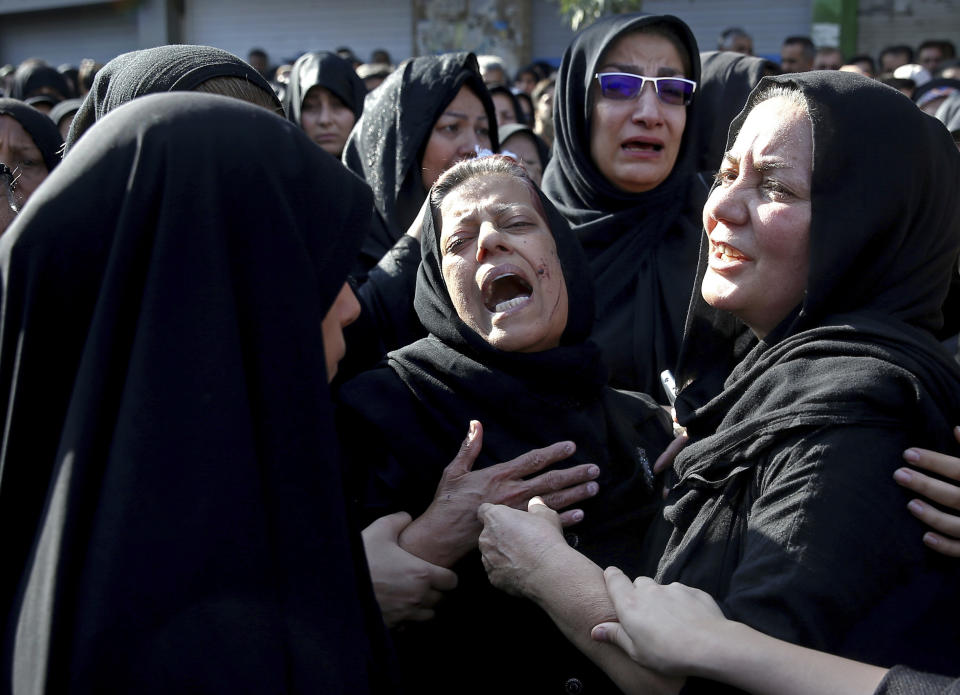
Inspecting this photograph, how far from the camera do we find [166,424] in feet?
4.15

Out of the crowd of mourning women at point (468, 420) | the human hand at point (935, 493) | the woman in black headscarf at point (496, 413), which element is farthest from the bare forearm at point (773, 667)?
the woman in black headscarf at point (496, 413)

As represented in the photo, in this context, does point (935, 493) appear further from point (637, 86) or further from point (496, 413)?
point (637, 86)

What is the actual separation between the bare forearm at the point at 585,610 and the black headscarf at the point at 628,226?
1.35 m

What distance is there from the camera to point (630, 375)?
128 inches

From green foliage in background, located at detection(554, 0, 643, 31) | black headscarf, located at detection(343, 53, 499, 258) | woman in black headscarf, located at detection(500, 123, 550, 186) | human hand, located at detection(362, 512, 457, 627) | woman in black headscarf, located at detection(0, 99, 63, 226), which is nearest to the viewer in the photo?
human hand, located at detection(362, 512, 457, 627)

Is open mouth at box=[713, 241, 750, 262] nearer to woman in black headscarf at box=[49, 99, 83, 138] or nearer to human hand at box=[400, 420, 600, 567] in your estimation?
human hand at box=[400, 420, 600, 567]

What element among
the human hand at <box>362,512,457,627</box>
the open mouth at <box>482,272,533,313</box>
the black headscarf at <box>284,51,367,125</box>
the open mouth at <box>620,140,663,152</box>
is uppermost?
the black headscarf at <box>284,51,367,125</box>

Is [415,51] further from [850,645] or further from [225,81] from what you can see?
[850,645]

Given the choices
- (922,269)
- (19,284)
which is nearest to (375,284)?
(922,269)

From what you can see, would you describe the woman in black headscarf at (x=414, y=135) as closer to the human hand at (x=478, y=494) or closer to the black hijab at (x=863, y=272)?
the human hand at (x=478, y=494)

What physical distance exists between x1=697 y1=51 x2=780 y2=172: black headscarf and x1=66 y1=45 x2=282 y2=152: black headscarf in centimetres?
223

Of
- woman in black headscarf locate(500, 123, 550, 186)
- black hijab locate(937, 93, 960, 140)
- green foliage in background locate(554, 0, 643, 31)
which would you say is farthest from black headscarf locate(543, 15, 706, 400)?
green foliage in background locate(554, 0, 643, 31)

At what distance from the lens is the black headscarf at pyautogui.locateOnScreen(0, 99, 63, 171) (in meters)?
4.23

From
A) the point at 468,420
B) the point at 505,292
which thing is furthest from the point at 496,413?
the point at 505,292
